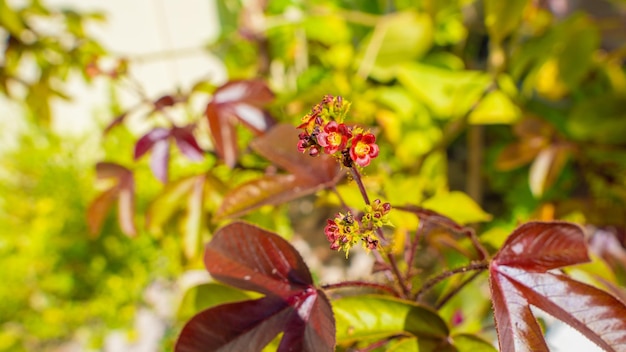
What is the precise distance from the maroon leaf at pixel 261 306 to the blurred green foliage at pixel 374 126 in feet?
0.60

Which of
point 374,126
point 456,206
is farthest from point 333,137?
point 374,126

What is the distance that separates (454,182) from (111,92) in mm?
1256

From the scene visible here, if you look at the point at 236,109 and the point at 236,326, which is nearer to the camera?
the point at 236,326

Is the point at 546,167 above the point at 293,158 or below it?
below

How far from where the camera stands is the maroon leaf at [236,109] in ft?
2.53

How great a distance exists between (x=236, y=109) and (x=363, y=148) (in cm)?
47

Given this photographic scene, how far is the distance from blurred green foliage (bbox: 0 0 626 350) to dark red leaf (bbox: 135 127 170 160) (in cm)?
10

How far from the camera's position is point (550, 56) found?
4.00ft

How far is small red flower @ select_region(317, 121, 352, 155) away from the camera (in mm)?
337

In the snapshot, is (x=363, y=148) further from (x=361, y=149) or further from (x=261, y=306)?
(x=261, y=306)

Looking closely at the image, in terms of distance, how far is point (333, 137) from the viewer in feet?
1.12

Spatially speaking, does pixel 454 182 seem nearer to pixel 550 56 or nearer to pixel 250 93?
pixel 550 56

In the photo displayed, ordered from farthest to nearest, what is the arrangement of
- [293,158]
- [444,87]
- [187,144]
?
[444,87], [187,144], [293,158]

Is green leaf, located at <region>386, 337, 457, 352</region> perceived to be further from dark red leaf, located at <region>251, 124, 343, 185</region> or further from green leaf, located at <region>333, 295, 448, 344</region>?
dark red leaf, located at <region>251, 124, 343, 185</region>
